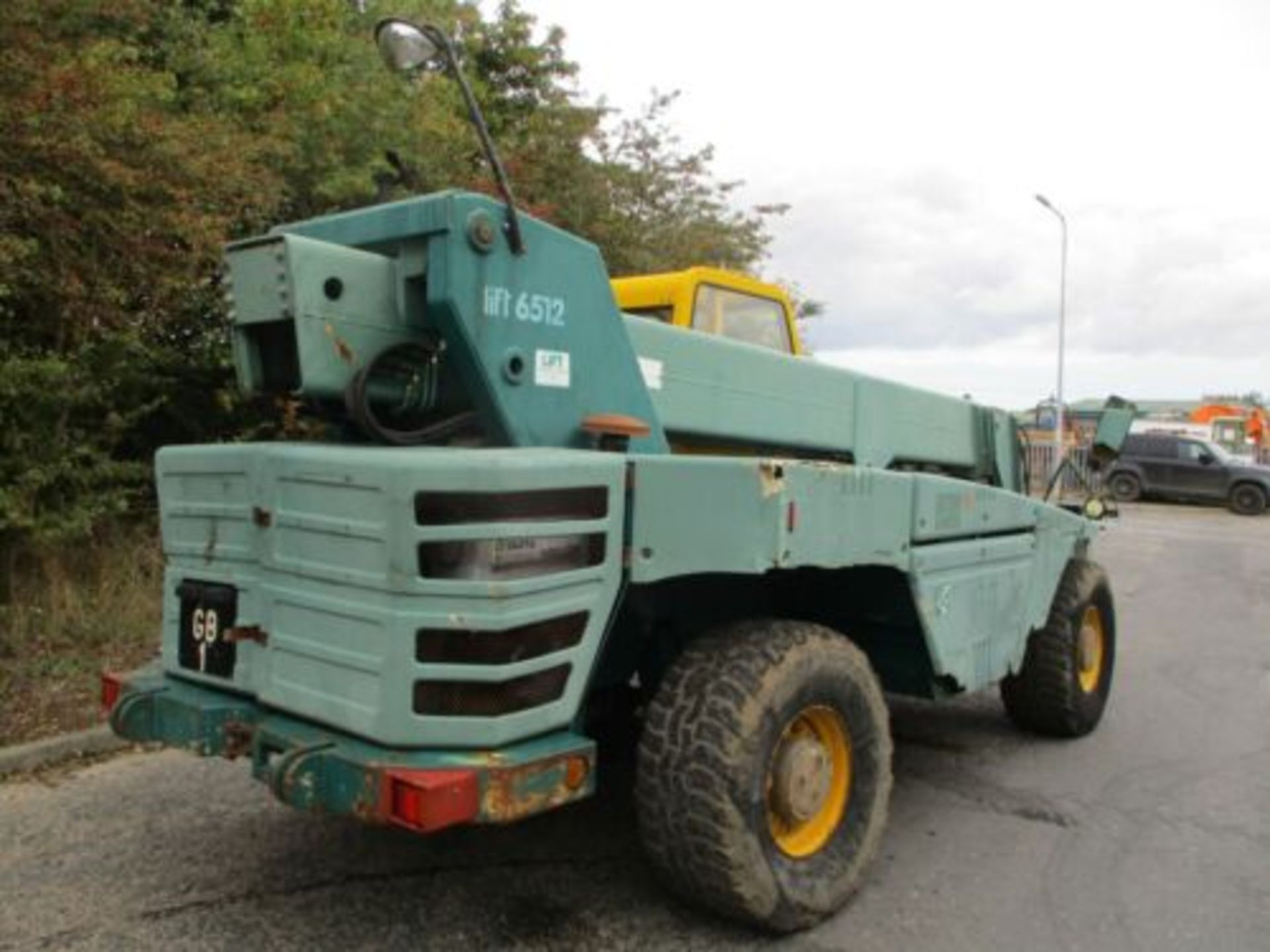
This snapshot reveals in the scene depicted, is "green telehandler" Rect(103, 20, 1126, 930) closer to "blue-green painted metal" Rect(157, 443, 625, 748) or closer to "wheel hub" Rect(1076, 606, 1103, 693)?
"blue-green painted metal" Rect(157, 443, 625, 748)

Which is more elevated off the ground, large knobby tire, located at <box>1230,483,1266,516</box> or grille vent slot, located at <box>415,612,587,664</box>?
grille vent slot, located at <box>415,612,587,664</box>

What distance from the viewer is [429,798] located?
8.34 ft

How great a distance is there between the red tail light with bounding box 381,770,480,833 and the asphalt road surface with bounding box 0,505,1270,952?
2.74 feet

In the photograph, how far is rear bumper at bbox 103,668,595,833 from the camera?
8.50 ft

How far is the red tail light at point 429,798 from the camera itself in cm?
255

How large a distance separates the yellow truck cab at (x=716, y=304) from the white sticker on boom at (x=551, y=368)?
1.35 metres

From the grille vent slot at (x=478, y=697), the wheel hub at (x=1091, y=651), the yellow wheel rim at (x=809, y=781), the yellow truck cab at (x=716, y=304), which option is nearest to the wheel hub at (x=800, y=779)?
the yellow wheel rim at (x=809, y=781)

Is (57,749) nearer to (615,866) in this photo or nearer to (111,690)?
(111,690)

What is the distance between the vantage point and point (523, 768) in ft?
8.90

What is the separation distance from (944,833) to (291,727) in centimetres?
260

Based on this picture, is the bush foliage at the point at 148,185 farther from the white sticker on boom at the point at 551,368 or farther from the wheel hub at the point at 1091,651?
the wheel hub at the point at 1091,651

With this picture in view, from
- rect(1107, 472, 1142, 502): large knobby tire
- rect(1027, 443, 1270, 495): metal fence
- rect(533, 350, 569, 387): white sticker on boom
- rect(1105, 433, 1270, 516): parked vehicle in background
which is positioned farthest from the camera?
rect(1107, 472, 1142, 502): large knobby tire

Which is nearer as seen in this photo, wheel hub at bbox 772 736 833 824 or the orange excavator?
wheel hub at bbox 772 736 833 824

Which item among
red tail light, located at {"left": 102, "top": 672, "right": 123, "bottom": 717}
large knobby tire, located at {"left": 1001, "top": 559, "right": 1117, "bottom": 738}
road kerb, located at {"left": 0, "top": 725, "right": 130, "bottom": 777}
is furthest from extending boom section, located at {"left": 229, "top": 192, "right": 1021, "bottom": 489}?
large knobby tire, located at {"left": 1001, "top": 559, "right": 1117, "bottom": 738}
